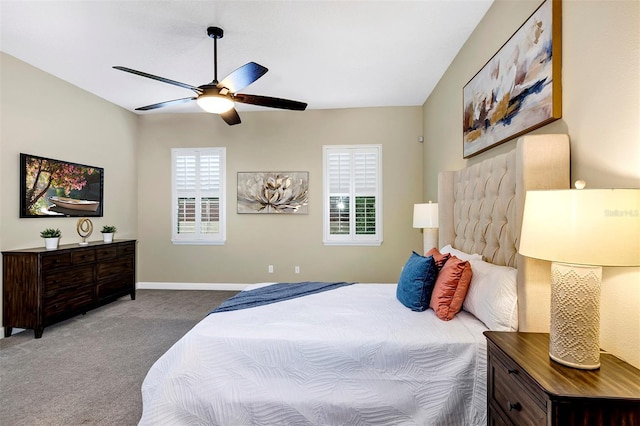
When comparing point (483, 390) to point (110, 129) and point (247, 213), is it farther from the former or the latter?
point (110, 129)

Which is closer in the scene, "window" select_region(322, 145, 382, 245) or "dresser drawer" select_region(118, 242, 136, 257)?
"dresser drawer" select_region(118, 242, 136, 257)

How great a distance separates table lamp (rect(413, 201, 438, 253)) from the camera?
132 inches

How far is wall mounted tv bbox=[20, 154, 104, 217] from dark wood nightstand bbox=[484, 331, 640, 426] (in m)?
4.66

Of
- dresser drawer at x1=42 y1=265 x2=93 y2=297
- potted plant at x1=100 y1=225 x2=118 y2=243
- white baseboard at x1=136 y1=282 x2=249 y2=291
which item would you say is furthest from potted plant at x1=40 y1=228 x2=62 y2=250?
white baseboard at x1=136 y1=282 x2=249 y2=291

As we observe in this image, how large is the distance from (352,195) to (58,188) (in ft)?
13.1

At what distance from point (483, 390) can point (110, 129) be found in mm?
5544

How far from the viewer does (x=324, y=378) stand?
163 centimetres

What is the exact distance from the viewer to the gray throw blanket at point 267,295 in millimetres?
2252

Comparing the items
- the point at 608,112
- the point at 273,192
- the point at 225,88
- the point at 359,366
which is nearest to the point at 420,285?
the point at 359,366

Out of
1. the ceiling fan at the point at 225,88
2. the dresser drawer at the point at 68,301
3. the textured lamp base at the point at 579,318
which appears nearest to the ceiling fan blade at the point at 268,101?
the ceiling fan at the point at 225,88

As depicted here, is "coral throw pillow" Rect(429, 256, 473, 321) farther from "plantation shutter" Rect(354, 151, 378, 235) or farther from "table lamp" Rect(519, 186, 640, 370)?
"plantation shutter" Rect(354, 151, 378, 235)

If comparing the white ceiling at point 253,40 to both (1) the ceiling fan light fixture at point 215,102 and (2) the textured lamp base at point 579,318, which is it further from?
(2) the textured lamp base at point 579,318

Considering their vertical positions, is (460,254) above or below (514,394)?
above

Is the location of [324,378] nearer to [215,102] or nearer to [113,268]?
[215,102]
